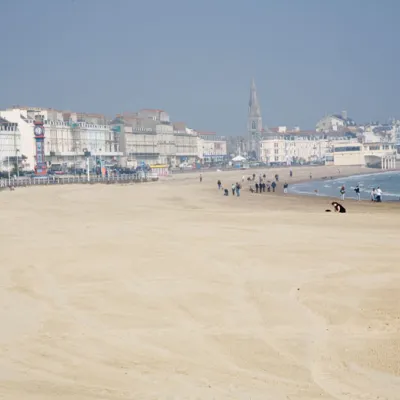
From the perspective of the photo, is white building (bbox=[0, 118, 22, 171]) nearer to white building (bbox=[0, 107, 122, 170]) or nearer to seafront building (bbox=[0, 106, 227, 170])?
seafront building (bbox=[0, 106, 227, 170])

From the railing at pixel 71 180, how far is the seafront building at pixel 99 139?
10.6 meters

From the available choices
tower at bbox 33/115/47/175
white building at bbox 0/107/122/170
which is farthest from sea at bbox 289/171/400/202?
white building at bbox 0/107/122/170

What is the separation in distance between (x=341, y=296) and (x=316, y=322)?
4.90 ft

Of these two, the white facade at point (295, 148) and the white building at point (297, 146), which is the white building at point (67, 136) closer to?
the white building at point (297, 146)

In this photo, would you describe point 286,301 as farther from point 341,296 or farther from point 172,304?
point 172,304

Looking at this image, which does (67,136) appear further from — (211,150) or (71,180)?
(211,150)

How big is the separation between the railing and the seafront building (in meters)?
Result: 10.6

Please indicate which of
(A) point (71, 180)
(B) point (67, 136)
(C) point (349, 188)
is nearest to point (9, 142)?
(B) point (67, 136)

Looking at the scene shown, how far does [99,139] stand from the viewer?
4247 inches

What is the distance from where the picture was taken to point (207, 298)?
32.2 ft

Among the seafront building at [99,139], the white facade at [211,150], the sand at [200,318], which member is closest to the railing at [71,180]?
the seafront building at [99,139]

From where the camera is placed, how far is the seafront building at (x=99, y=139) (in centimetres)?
8900

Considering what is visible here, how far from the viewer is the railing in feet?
198

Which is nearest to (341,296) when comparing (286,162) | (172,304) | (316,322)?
(316,322)
